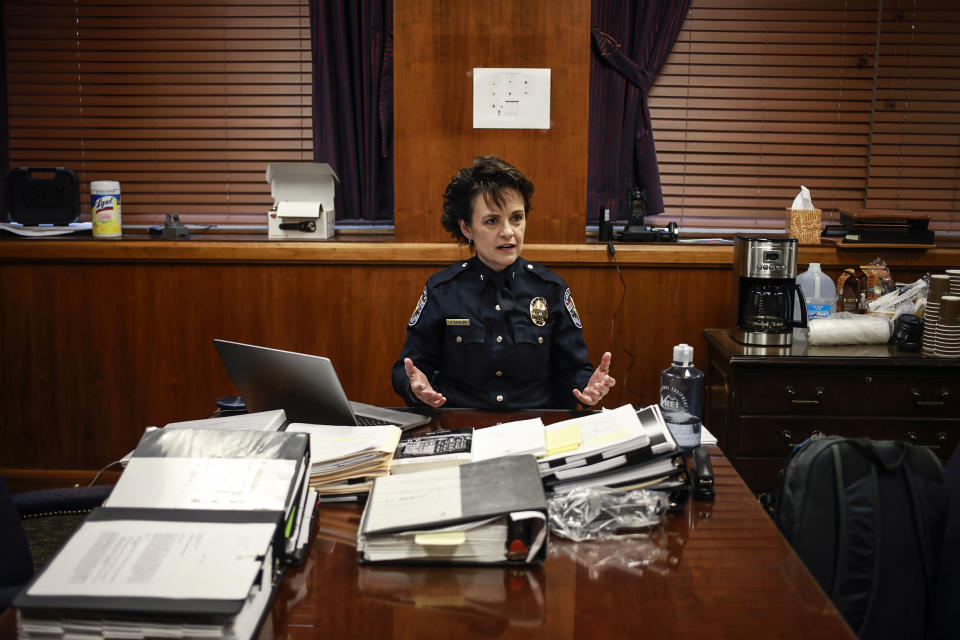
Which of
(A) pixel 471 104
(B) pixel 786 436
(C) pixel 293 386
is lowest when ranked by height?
(B) pixel 786 436

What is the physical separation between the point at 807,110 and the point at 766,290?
108 cm

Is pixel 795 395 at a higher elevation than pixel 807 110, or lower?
lower

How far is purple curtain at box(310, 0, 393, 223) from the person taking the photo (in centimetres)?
330

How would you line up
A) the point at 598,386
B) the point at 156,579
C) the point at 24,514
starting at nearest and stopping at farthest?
the point at 156,579 → the point at 24,514 → the point at 598,386

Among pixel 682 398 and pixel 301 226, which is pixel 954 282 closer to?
pixel 682 398

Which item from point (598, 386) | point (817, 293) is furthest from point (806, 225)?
point (598, 386)

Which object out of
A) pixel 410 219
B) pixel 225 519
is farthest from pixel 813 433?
pixel 225 519

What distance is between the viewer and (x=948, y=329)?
104 inches

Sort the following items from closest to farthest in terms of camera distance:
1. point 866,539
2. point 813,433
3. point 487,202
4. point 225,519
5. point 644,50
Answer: point 225,519
point 866,539
point 487,202
point 813,433
point 644,50

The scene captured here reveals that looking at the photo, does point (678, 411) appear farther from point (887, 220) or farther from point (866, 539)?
point (887, 220)

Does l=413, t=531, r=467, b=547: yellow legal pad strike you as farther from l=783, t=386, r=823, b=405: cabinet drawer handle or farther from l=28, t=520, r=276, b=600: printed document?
l=783, t=386, r=823, b=405: cabinet drawer handle

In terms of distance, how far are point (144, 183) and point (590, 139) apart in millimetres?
1893

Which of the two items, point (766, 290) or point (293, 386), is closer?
point (293, 386)

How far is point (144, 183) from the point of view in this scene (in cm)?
351
